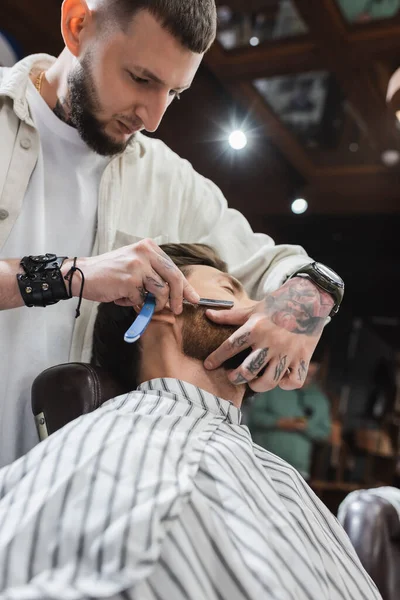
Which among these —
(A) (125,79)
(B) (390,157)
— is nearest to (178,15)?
(A) (125,79)

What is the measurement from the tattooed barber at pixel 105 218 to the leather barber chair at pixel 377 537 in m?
0.44

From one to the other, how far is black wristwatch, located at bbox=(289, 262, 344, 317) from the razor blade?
0.21 m

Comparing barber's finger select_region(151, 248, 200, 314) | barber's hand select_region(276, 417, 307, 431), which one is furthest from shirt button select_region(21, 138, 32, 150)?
barber's hand select_region(276, 417, 307, 431)

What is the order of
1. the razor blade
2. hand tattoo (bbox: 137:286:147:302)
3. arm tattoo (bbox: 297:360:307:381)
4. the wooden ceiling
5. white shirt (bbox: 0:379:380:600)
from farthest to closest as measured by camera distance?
the wooden ceiling → arm tattoo (bbox: 297:360:307:381) → hand tattoo (bbox: 137:286:147:302) → the razor blade → white shirt (bbox: 0:379:380:600)

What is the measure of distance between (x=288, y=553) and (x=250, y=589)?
12cm

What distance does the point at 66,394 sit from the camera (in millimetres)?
1384

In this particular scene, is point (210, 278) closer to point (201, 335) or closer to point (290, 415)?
point (201, 335)

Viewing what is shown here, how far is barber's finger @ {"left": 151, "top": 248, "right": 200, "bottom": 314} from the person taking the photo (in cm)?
135

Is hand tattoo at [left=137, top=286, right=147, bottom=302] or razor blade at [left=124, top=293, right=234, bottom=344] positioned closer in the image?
razor blade at [left=124, top=293, right=234, bottom=344]

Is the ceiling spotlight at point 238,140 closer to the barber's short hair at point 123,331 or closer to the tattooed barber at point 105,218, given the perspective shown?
the tattooed barber at point 105,218

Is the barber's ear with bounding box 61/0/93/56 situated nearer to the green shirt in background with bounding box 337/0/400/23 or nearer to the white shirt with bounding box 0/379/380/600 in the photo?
the white shirt with bounding box 0/379/380/600

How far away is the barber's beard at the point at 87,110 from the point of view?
5.19 ft

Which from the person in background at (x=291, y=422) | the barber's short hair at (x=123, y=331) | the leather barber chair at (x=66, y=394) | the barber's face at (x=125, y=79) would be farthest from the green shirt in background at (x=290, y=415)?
the barber's face at (x=125, y=79)

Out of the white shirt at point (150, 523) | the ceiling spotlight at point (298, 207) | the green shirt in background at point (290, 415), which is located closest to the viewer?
the white shirt at point (150, 523)
